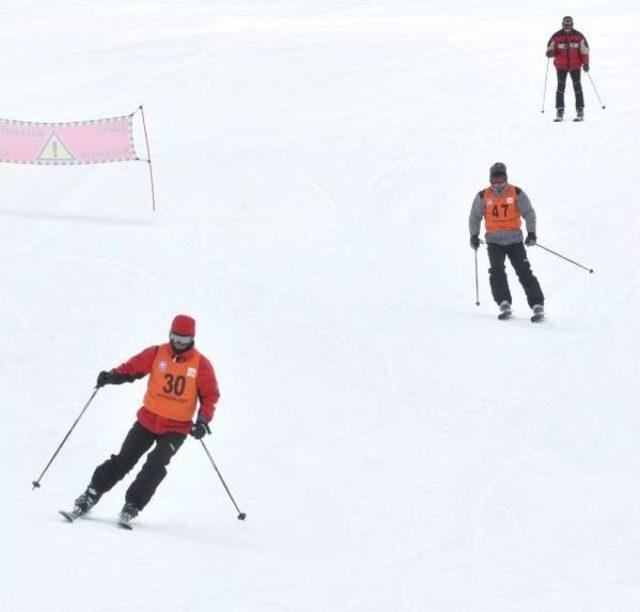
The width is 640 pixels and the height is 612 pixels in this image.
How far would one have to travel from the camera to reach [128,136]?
17.0m

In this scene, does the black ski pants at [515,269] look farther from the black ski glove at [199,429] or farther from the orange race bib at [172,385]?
the black ski glove at [199,429]

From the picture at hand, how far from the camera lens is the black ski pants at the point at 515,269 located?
519 inches

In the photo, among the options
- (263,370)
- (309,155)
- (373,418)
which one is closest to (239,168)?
(309,155)

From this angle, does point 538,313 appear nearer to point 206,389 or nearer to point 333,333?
point 333,333

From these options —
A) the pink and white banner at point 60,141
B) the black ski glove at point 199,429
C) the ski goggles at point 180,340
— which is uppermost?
the pink and white banner at point 60,141

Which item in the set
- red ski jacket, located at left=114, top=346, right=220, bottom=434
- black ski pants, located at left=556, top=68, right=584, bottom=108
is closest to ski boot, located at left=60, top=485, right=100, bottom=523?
red ski jacket, located at left=114, top=346, right=220, bottom=434

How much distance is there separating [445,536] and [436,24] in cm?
2254

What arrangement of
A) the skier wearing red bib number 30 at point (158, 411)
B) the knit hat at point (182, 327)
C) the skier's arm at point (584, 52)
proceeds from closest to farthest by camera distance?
1. the knit hat at point (182, 327)
2. the skier wearing red bib number 30 at point (158, 411)
3. the skier's arm at point (584, 52)

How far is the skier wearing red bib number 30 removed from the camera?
834 centimetres

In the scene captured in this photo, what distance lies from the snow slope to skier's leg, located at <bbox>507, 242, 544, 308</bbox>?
322 mm

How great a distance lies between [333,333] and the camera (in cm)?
1314

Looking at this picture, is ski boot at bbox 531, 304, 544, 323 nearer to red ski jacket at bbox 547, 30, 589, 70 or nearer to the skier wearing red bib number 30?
the skier wearing red bib number 30

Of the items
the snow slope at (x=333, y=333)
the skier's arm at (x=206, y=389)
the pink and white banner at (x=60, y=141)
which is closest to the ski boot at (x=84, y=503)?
the snow slope at (x=333, y=333)

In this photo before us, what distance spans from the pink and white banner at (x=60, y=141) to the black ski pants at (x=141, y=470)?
8.96 metres
